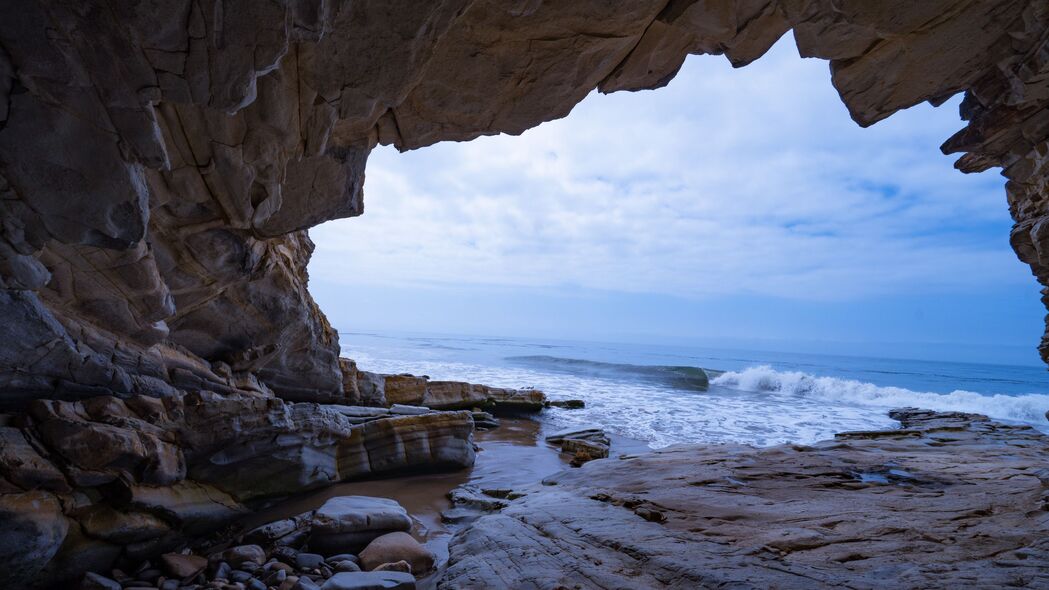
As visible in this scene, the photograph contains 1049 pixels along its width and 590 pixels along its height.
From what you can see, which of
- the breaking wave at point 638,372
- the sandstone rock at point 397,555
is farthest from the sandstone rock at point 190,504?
the breaking wave at point 638,372

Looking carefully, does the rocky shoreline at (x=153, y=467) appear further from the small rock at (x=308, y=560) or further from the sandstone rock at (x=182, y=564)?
the small rock at (x=308, y=560)

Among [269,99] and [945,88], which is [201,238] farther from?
[945,88]

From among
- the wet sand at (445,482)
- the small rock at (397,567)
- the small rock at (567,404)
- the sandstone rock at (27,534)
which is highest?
the sandstone rock at (27,534)

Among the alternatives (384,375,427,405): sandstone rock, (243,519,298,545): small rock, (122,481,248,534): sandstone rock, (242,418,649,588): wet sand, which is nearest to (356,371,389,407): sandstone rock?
(384,375,427,405): sandstone rock

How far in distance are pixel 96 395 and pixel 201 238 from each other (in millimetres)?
2154

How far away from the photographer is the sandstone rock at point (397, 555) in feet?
15.9

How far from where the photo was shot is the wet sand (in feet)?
20.2

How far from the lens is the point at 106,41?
2588mm

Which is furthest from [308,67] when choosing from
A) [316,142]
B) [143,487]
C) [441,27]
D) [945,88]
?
[945,88]

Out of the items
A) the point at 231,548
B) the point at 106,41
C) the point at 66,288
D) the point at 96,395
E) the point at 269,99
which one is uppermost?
the point at 269,99

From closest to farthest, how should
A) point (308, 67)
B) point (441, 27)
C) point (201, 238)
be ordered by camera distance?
point (441, 27) < point (308, 67) < point (201, 238)

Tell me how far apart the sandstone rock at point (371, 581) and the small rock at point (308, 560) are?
0.93m

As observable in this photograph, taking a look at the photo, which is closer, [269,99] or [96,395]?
[269,99]

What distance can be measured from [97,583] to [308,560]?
184 centimetres
